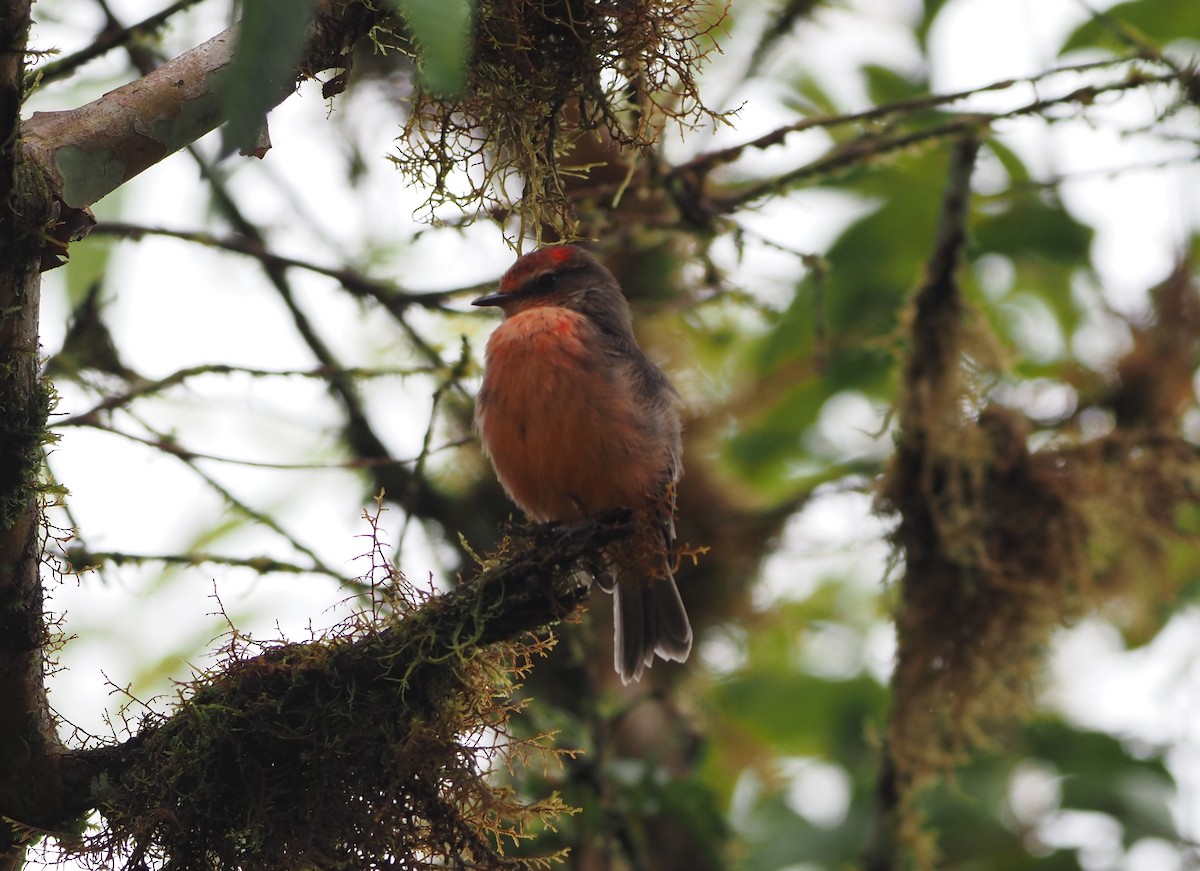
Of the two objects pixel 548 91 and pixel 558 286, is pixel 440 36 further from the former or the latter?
pixel 558 286

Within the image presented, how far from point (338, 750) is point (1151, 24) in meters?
5.20

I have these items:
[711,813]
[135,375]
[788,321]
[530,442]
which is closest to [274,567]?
[530,442]

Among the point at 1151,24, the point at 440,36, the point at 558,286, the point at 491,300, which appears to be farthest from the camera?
the point at 1151,24

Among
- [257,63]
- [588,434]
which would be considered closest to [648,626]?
[588,434]

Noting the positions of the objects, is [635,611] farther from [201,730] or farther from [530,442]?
[201,730]

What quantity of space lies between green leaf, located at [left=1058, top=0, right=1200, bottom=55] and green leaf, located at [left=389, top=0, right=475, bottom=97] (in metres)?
5.10

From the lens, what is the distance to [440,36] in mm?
1526

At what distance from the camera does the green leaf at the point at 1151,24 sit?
19.5 ft

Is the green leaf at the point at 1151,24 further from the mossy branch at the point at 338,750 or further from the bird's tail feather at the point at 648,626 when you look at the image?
the mossy branch at the point at 338,750

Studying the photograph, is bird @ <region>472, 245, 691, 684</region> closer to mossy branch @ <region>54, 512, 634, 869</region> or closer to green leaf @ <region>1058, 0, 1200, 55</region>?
mossy branch @ <region>54, 512, 634, 869</region>

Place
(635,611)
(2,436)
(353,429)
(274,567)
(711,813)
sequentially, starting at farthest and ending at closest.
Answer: (353,429) → (711,813) → (635,611) → (274,567) → (2,436)

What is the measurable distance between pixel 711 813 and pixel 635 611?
1533 millimetres

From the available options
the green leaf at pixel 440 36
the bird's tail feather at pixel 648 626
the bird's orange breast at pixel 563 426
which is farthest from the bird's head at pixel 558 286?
the green leaf at pixel 440 36

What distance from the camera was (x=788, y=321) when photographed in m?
6.80
